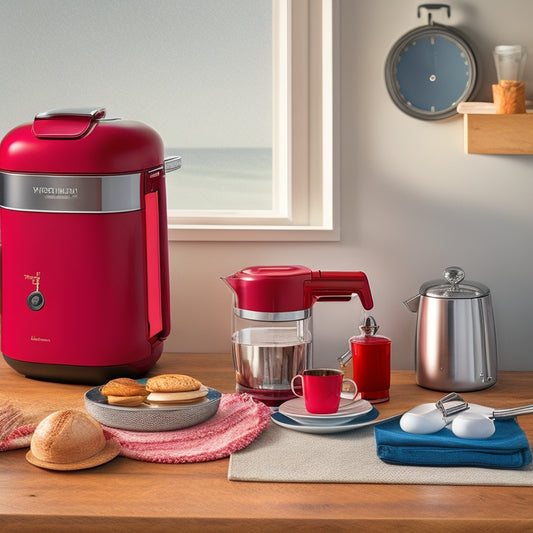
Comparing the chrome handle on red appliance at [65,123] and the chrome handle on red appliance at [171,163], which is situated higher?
the chrome handle on red appliance at [65,123]

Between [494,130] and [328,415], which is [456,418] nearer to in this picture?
[328,415]

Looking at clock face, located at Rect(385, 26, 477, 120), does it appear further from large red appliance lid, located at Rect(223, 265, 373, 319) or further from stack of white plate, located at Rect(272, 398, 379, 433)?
stack of white plate, located at Rect(272, 398, 379, 433)

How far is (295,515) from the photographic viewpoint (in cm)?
94

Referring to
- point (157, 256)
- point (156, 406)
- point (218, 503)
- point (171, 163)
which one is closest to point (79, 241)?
point (157, 256)

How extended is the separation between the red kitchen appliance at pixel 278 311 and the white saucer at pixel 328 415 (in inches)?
3.6

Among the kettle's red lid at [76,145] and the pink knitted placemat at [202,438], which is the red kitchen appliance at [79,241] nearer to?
the kettle's red lid at [76,145]

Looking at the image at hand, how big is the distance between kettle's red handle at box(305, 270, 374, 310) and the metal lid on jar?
13cm

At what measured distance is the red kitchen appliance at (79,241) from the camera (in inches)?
55.4

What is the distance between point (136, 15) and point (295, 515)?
4.20 feet

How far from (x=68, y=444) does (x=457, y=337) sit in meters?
0.73

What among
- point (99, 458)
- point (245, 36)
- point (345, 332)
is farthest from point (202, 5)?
point (99, 458)

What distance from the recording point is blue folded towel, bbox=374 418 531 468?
1.09 m

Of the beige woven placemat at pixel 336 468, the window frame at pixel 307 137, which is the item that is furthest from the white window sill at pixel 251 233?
the beige woven placemat at pixel 336 468

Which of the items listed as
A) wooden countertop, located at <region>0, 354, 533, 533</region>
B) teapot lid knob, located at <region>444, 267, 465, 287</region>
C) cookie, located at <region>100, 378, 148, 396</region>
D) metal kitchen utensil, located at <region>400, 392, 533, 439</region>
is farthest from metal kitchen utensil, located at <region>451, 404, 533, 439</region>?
cookie, located at <region>100, 378, 148, 396</region>
